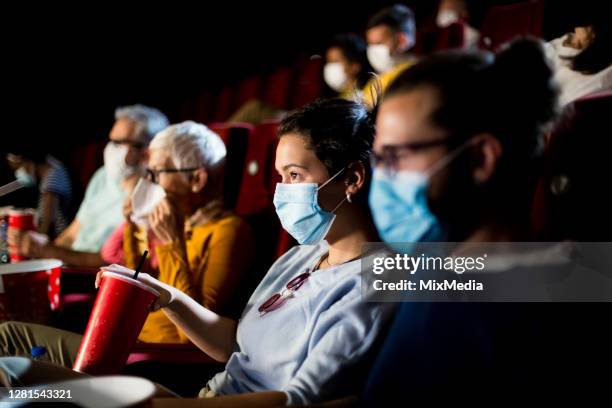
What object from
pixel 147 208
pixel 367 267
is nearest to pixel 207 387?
pixel 367 267

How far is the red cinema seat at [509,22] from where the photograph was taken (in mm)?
1660

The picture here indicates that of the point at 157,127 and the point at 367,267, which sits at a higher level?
the point at 157,127

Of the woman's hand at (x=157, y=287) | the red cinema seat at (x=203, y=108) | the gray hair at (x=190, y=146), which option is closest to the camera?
the woman's hand at (x=157, y=287)

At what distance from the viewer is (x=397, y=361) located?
547 millimetres

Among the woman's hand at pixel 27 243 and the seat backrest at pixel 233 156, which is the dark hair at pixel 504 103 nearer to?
the seat backrest at pixel 233 156

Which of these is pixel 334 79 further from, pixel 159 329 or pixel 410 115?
pixel 410 115

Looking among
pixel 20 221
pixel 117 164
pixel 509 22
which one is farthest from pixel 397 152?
pixel 509 22

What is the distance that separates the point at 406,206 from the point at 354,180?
6.2 inches

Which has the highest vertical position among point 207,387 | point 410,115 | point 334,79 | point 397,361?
point 334,79

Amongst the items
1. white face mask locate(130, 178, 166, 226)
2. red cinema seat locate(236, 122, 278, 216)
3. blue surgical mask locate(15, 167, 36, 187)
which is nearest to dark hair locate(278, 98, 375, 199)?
red cinema seat locate(236, 122, 278, 216)

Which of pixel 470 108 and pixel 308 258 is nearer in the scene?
pixel 470 108

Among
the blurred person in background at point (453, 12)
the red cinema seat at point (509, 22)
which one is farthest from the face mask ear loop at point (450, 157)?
the blurred person in background at point (453, 12)

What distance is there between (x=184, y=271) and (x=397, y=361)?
50 cm

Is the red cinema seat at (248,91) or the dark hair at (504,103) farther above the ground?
the red cinema seat at (248,91)
